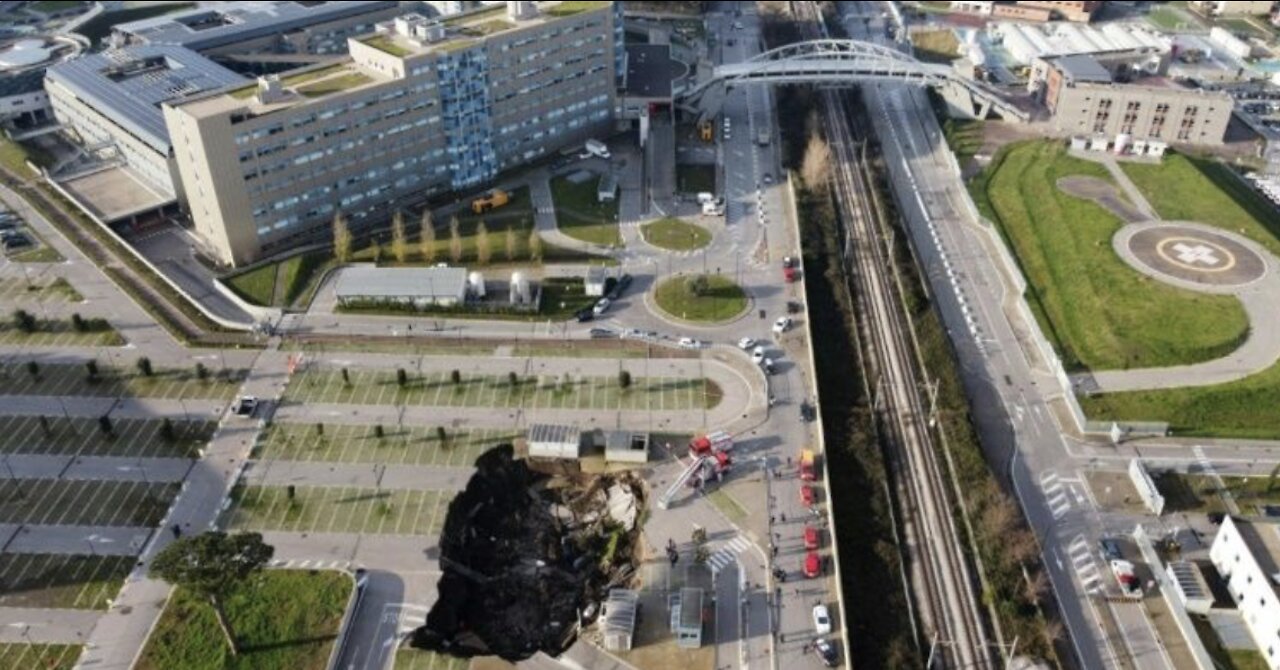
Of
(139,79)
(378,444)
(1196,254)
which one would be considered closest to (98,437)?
(378,444)

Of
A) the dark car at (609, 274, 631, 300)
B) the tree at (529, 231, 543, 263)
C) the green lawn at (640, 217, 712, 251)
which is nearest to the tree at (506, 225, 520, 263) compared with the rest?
the tree at (529, 231, 543, 263)

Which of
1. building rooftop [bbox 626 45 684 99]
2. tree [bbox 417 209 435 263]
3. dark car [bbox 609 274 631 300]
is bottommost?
dark car [bbox 609 274 631 300]

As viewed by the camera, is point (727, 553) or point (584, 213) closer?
point (727, 553)

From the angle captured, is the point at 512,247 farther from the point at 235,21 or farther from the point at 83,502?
the point at 235,21

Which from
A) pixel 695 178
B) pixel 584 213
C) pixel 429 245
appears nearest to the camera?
pixel 429 245

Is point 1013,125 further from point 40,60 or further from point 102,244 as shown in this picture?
point 40,60

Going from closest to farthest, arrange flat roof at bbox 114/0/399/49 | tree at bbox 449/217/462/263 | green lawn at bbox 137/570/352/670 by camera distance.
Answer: green lawn at bbox 137/570/352/670 < tree at bbox 449/217/462/263 < flat roof at bbox 114/0/399/49

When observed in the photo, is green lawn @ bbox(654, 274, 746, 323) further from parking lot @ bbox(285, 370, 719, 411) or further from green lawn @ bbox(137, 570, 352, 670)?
green lawn @ bbox(137, 570, 352, 670)

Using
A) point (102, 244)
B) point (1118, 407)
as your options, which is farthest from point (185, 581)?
point (1118, 407)
